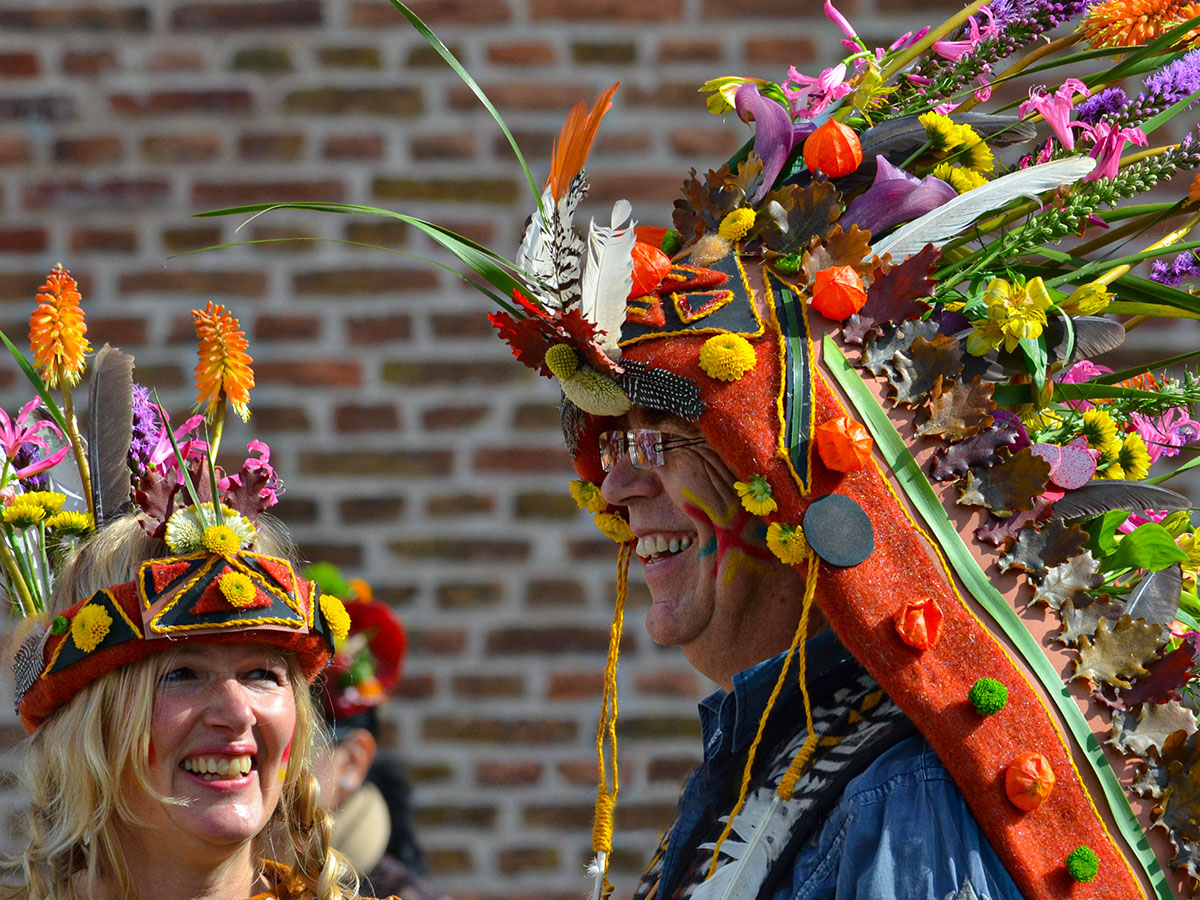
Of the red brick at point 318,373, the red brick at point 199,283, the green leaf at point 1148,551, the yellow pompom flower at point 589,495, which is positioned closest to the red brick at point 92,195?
the red brick at point 199,283

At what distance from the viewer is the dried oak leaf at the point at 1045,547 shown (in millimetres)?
1851

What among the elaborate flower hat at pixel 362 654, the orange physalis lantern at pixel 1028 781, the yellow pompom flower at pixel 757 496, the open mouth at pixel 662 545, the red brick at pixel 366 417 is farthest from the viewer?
the red brick at pixel 366 417

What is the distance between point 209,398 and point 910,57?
4.30 feet

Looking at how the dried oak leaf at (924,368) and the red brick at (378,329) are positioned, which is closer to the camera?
the dried oak leaf at (924,368)

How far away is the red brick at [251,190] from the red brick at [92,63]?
1.25ft

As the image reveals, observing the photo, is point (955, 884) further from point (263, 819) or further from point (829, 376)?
point (263, 819)

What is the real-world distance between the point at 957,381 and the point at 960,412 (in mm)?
45

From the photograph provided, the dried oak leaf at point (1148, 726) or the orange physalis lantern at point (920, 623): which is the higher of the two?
the orange physalis lantern at point (920, 623)

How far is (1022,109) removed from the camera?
2.16m

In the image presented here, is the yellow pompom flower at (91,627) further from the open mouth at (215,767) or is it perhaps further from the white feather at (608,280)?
the white feather at (608,280)

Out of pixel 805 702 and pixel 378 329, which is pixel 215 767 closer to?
pixel 805 702

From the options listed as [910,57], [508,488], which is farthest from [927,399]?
[508,488]

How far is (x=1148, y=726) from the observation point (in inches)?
70.3

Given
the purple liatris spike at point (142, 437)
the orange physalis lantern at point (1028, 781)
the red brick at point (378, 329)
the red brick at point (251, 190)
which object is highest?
the red brick at point (251, 190)
